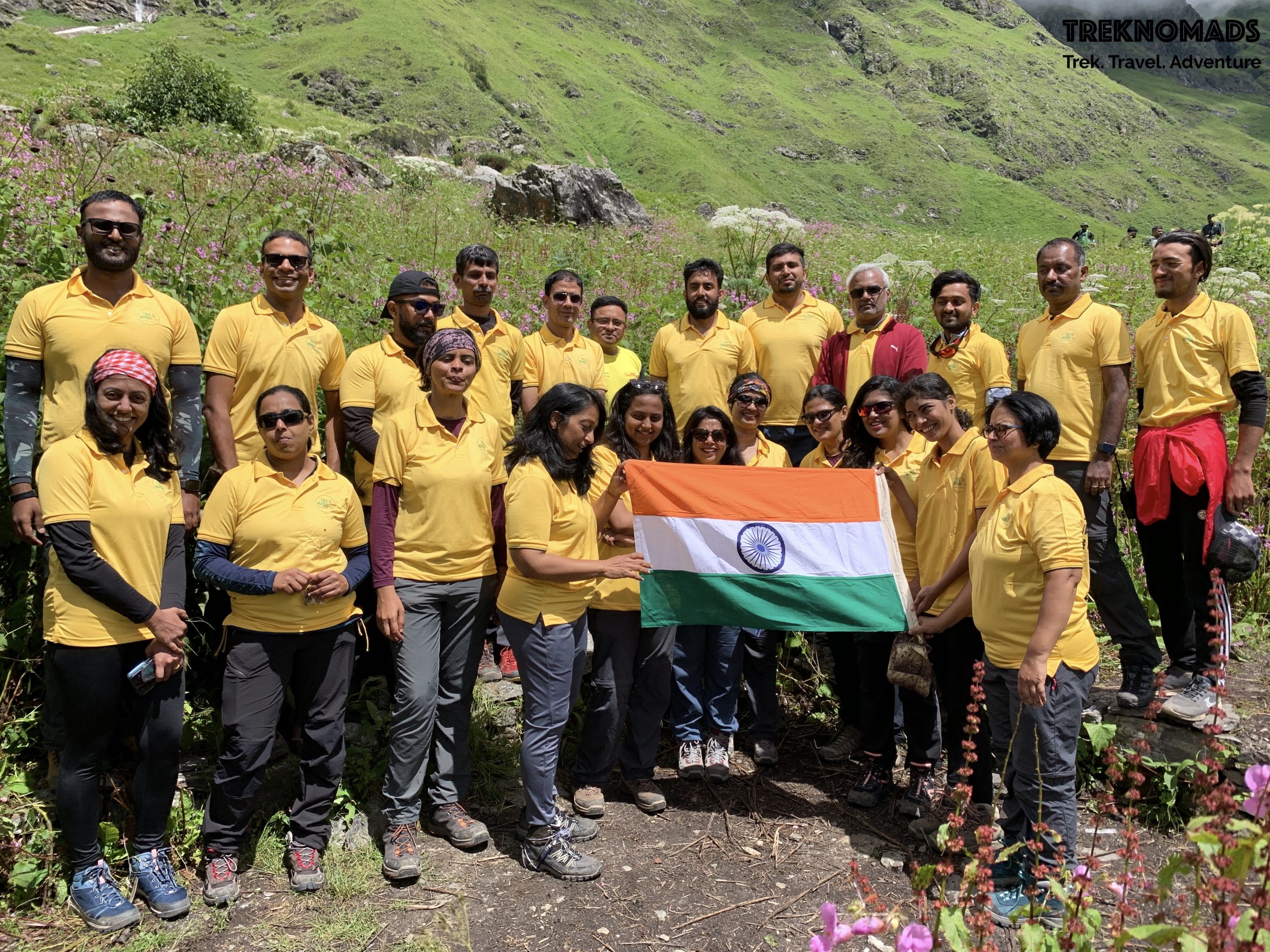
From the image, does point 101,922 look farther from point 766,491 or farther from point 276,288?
point 766,491

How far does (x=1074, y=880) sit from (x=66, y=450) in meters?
4.28

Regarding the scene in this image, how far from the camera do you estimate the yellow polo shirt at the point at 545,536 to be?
4516 millimetres

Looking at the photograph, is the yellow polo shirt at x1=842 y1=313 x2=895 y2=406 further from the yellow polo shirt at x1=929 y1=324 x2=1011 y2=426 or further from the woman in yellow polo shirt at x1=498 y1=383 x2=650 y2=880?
the woman in yellow polo shirt at x1=498 y1=383 x2=650 y2=880

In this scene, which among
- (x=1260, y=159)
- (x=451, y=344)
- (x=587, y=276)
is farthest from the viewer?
(x=1260, y=159)

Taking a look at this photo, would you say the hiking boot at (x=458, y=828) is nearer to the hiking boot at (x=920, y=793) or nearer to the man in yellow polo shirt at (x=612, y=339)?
the hiking boot at (x=920, y=793)

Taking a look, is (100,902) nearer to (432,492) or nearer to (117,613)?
(117,613)

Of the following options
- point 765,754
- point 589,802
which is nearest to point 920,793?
point 765,754

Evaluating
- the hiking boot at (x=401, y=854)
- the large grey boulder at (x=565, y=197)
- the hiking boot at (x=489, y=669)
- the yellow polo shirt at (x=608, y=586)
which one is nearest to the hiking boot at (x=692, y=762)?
the yellow polo shirt at (x=608, y=586)

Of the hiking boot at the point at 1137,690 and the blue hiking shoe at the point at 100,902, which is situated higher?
the hiking boot at the point at 1137,690

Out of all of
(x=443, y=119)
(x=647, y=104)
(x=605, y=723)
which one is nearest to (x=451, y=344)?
(x=605, y=723)

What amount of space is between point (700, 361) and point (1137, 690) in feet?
12.5

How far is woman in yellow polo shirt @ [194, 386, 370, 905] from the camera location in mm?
4285

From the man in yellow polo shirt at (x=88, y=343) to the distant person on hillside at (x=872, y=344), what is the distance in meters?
4.31

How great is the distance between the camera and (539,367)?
21.2 ft
